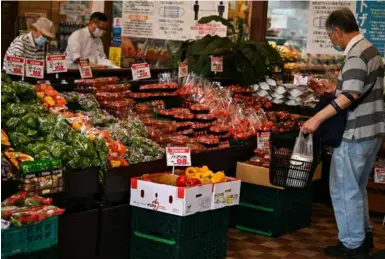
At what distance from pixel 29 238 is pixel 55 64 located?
2.55 metres

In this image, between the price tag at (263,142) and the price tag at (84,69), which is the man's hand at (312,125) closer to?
the price tag at (263,142)

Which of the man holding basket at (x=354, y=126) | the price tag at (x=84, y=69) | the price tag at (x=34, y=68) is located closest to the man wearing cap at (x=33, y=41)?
the price tag at (x=84, y=69)

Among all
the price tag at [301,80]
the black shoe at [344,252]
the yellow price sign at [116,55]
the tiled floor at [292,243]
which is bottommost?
the tiled floor at [292,243]

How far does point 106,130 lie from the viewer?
17.6ft

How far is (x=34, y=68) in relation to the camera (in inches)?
224

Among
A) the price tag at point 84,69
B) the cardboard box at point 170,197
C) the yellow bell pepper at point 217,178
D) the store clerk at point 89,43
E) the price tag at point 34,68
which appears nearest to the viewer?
the cardboard box at point 170,197

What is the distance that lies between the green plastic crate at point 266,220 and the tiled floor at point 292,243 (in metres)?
0.06

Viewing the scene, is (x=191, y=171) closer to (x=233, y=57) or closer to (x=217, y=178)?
(x=217, y=178)

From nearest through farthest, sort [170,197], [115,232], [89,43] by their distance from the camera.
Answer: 1. [170,197]
2. [115,232]
3. [89,43]

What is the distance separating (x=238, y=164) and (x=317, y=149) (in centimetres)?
81

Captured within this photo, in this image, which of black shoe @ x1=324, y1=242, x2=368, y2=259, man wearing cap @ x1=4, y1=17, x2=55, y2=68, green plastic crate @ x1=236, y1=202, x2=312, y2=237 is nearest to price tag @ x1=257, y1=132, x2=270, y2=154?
green plastic crate @ x1=236, y1=202, x2=312, y2=237

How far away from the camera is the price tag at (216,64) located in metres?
7.22

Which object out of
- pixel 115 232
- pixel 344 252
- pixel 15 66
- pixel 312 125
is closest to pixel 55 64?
pixel 15 66

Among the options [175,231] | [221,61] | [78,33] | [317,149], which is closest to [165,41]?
[78,33]
